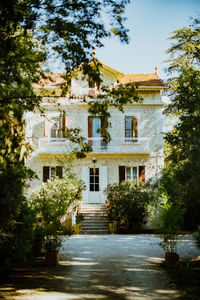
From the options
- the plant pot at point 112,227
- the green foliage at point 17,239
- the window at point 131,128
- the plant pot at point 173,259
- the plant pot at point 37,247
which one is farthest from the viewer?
the window at point 131,128

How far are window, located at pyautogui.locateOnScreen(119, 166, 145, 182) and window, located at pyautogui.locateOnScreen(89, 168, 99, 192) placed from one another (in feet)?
4.79

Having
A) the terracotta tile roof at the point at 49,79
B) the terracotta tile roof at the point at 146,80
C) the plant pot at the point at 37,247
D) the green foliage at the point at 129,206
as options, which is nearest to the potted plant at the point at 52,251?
the plant pot at the point at 37,247

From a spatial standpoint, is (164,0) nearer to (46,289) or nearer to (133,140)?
(46,289)

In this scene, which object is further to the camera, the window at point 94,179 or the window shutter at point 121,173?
the window at point 94,179

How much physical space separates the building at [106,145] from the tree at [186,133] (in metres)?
6.00

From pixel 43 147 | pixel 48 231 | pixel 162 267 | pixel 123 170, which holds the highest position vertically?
pixel 43 147

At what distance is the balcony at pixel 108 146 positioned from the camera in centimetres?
1844

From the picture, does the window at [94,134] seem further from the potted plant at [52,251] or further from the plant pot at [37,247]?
the potted plant at [52,251]

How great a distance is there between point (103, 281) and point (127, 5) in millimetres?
5335

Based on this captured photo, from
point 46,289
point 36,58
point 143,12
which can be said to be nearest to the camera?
point 143,12

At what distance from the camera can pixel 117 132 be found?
1916cm

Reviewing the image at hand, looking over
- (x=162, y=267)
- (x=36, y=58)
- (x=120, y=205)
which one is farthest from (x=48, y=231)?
(x=120, y=205)

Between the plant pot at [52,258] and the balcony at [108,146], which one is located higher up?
the balcony at [108,146]

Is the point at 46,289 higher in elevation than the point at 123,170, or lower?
lower
